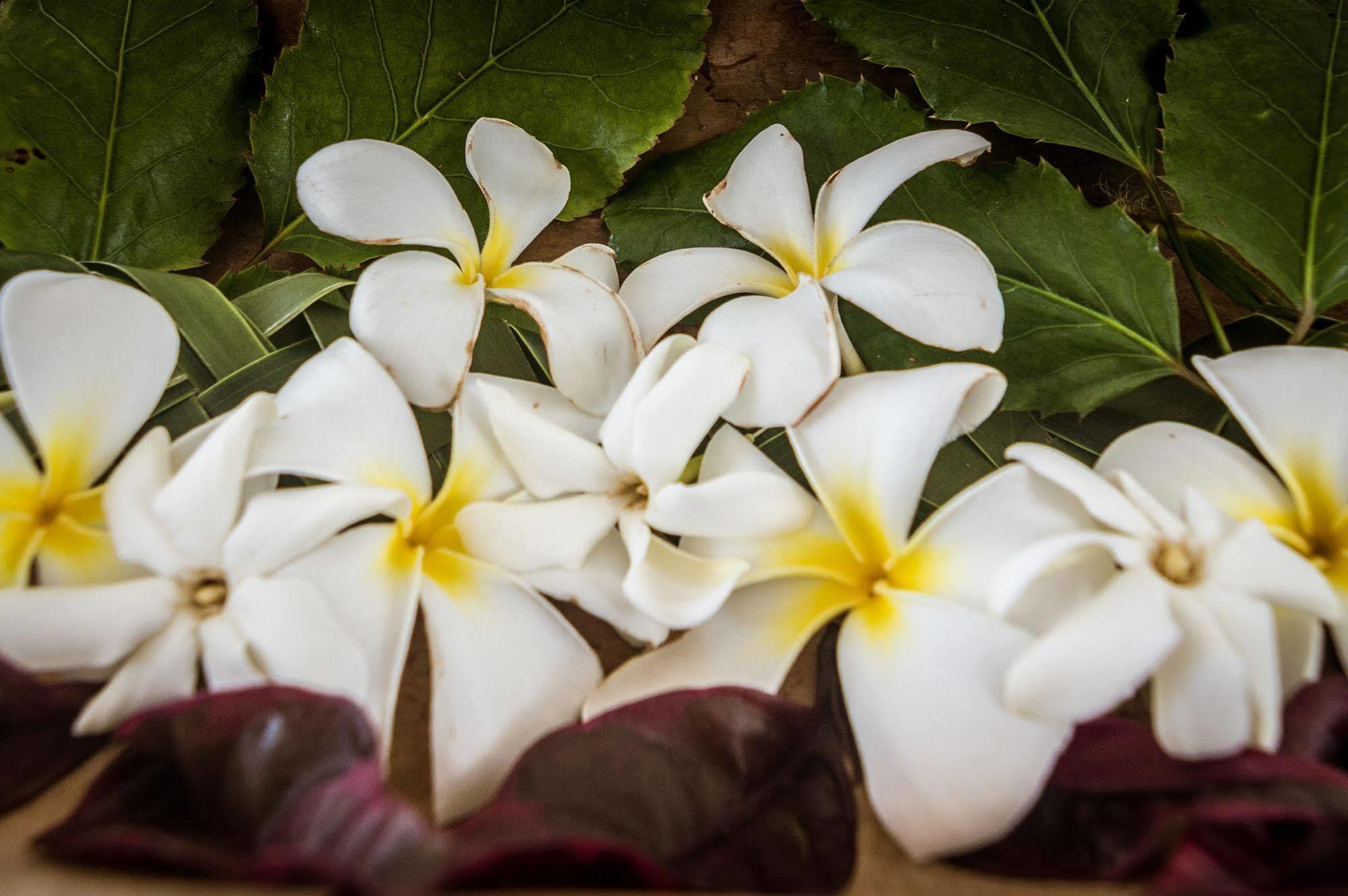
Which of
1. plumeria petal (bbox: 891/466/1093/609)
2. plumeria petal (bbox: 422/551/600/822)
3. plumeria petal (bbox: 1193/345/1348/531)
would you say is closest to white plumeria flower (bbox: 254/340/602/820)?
plumeria petal (bbox: 422/551/600/822)

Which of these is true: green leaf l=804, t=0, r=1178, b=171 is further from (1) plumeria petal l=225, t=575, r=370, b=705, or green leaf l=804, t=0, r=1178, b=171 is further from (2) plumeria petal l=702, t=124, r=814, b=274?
(1) plumeria petal l=225, t=575, r=370, b=705

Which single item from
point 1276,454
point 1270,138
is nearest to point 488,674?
point 1276,454

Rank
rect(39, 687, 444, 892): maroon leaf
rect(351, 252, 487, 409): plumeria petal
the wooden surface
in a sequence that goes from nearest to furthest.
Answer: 1. rect(39, 687, 444, 892): maroon leaf
2. rect(351, 252, 487, 409): plumeria petal
3. the wooden surface

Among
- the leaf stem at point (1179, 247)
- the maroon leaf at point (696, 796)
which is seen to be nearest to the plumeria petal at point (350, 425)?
the maroon leaf at point (696, 796)

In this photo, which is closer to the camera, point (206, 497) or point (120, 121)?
point (206, 497)

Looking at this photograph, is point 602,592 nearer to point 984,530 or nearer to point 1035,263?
point 984,530

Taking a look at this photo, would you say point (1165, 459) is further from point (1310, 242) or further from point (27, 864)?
point (27, 864)
